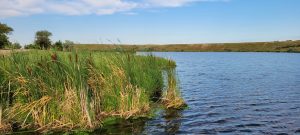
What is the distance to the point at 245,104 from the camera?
22.9m

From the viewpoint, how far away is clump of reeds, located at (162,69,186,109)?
20.1 meters

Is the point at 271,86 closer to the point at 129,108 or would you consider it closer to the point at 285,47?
the point at 129,108

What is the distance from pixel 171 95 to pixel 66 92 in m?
7.43

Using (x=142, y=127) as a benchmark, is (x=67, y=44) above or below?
above

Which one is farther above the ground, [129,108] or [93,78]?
[93,78]

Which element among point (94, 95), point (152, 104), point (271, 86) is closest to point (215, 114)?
point (152, 104)

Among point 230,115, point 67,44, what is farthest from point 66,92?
point 230,115

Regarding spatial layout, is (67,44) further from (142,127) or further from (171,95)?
(171,95)

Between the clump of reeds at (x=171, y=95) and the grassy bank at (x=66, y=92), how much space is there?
6.90ft

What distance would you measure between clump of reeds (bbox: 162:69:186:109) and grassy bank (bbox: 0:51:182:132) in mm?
2104

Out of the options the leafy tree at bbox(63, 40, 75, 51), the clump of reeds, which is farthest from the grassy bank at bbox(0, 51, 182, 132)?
the clump of reeds

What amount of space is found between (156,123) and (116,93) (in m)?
2.32

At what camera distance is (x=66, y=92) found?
14609 millimetres

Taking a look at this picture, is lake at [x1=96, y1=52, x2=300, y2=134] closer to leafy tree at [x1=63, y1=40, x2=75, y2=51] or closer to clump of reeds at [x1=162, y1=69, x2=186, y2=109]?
clump of reeds at [x1=162, y1=69, x2=186, y2=109]
